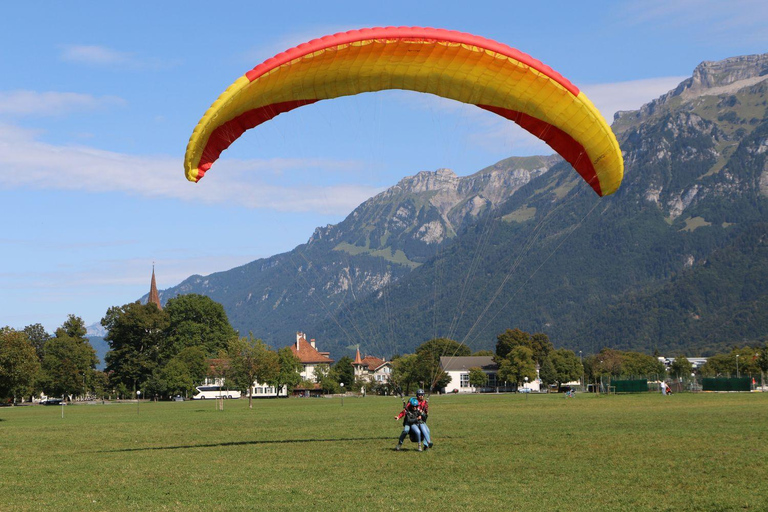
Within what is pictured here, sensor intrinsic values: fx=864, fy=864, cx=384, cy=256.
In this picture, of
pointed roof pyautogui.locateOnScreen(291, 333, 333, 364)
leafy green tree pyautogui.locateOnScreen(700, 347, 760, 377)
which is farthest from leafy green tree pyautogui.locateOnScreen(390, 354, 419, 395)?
pointed roof pyautogui.locateOnScreen(291, 333, 333, 364)

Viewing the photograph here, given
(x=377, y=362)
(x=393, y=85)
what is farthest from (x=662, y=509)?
(x=377, y=362)

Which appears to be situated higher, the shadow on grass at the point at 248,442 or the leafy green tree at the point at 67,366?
the leafy green tree at the point at 67,366

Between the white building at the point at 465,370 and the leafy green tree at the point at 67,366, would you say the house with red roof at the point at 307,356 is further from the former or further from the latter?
the leafy green tree at the point at 67,366

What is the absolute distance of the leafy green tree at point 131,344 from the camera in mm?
91438

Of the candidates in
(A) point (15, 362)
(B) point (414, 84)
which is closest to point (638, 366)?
(A) point (15, 362)

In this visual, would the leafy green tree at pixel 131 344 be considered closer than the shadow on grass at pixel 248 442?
No

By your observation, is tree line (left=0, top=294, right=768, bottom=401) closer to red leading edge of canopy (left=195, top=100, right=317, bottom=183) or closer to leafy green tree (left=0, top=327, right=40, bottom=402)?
leafy green tree (left=0, top=327, right=40, bottom=402)

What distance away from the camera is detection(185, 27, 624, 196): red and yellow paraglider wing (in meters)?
15.6

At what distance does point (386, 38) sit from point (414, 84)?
1.29m

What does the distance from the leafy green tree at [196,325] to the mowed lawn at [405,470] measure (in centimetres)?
7544

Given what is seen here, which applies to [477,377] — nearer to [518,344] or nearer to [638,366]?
[518,344]

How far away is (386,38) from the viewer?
15.4m

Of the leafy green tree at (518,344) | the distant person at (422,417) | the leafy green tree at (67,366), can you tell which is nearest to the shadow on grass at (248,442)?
the distant person at (422,417)

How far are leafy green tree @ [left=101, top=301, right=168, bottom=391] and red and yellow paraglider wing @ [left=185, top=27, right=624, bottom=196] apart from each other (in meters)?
78.8
